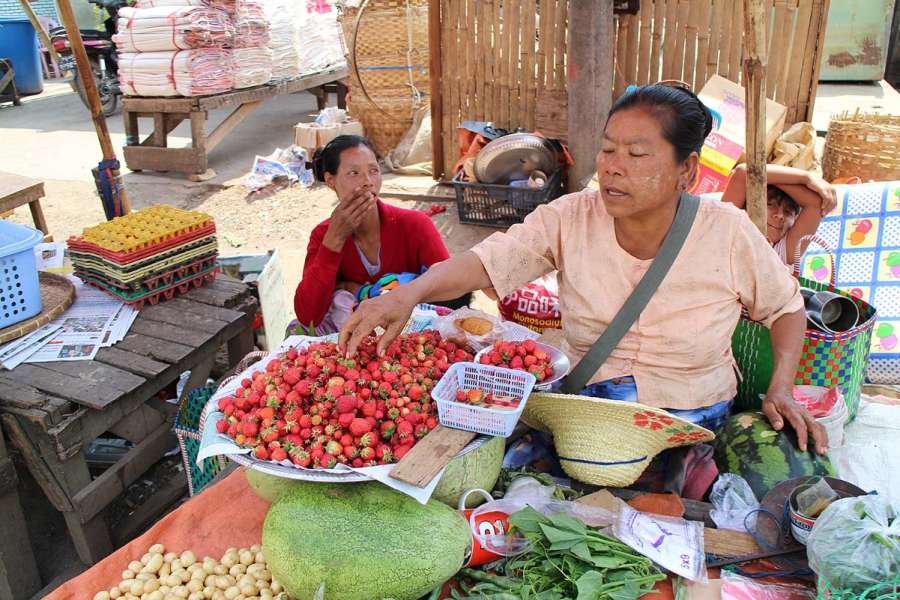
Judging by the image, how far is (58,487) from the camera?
2.55 m

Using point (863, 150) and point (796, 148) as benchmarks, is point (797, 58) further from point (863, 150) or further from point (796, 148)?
point (863, 150)

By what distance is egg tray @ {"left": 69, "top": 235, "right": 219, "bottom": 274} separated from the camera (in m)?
3.01

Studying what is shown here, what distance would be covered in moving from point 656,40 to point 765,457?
458 centimetres

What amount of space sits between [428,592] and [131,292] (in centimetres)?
204

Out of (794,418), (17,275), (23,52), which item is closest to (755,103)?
(794,418)

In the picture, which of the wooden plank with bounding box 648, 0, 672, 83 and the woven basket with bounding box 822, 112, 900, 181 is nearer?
the woven basket with bounding box 822, 112, 900, 181

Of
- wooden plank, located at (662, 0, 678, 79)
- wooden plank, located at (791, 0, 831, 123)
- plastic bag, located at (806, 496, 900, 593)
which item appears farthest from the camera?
wooden plank, located at (662, 0, 678, 79)

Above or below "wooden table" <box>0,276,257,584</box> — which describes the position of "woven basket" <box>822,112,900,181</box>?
above

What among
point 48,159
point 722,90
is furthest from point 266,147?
point 722,90

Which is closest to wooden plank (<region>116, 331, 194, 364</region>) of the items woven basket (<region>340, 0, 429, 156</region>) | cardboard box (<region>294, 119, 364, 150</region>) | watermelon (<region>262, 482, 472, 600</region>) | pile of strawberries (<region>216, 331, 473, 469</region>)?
pile of strawberries (<region>216, 331, 473, 469</region>)

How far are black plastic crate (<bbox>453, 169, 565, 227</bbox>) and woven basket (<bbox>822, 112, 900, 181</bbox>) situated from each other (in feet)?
6.60

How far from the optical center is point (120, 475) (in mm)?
2717

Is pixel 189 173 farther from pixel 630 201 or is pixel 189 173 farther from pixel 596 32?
pixel 630 201

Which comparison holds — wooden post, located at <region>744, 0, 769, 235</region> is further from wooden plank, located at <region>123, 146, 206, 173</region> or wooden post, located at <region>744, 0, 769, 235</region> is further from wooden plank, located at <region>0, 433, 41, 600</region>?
wooden plank, located at <region>123, 146, 206, 173</region>
